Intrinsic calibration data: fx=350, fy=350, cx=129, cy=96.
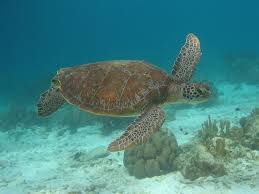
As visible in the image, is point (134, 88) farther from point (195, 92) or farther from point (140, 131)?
point (195, 92)

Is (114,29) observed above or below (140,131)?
above

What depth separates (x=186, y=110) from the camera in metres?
16.9

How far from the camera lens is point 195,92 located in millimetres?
6488

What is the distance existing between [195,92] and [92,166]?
5460mm

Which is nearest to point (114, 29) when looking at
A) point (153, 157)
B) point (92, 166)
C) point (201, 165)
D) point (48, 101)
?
point (92, 166)

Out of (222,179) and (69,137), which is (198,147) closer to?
(222,179)

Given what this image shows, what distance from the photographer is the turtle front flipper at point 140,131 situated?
5.68 m

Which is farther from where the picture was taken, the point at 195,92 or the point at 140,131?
the point at 195,92

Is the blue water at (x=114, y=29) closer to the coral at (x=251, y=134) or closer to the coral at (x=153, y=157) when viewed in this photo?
the coral at (x=153, y=157)

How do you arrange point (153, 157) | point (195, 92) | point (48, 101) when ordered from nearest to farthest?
point (195, 92), point (48, 101), point (153, 157)

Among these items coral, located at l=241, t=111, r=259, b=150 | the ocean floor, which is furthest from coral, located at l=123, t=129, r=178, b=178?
coral, located at l=241, t=111, r=259, b=150

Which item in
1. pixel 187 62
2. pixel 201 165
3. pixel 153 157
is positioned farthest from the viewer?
pixel 153 157

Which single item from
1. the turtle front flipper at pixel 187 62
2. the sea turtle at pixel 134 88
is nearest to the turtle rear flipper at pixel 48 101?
the sea turtle at pixel 134 88

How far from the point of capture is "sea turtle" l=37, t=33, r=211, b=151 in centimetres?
655
